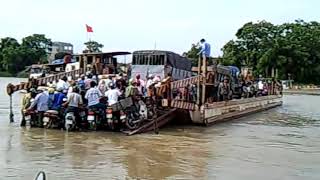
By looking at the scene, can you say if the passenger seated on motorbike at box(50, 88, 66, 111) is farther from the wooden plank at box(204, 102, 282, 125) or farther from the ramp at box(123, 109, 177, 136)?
the wooden plank at box(204, 102, 282, 125)

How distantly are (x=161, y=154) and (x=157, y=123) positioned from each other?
490 centimetres

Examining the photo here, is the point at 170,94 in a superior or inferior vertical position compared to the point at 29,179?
superior

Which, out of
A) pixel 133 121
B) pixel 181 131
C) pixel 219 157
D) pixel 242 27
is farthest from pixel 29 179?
pixel 242 27

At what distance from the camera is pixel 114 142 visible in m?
14.2

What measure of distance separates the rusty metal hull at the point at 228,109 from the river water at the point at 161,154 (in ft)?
3.53

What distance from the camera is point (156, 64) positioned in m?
23.3

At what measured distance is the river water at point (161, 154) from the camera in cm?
1016

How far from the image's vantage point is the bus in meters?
23.0

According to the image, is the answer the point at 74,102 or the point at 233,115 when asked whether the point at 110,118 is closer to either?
the point at 74,102

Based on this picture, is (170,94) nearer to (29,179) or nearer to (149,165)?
(149,165)

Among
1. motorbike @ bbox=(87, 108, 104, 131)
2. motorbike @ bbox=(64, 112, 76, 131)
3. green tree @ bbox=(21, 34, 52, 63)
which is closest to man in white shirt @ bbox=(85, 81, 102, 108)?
motorbike @ bbox=(87, 108, 104, 131)

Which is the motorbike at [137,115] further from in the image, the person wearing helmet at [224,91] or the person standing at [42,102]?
the person wearing helmet at [224,91]

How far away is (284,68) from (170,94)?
198ft

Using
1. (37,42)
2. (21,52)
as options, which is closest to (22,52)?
(21,52)
